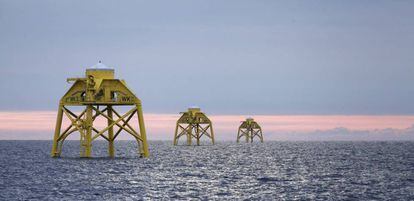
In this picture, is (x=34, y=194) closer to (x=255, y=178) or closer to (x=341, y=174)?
(x=255, y=178)

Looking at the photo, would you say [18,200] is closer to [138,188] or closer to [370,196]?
[138,188]

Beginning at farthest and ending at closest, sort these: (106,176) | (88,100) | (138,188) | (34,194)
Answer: (88,100) < (106,176) < (138,188) < (34,194)

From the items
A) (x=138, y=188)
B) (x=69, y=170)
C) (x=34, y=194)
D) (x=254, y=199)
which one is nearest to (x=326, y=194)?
(x=254, y=199)

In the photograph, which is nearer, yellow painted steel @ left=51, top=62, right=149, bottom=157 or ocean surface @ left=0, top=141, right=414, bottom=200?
ocean surface @ left=0, top=141, right=414, bottom=200

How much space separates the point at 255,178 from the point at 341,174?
10.0 m

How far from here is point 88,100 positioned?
66.1 metres

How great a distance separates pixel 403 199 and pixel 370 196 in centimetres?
226

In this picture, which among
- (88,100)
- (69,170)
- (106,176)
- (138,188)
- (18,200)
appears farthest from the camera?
(88,100)

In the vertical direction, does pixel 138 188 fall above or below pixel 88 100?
below

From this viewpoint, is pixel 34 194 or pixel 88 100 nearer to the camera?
pixel 34 194

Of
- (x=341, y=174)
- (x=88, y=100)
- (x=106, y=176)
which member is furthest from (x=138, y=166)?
(x=341, y=174)

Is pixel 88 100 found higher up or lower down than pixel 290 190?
higher up

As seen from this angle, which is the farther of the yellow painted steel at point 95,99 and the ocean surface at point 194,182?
the yellow painted steel at point 95,99

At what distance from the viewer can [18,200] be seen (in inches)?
1624
